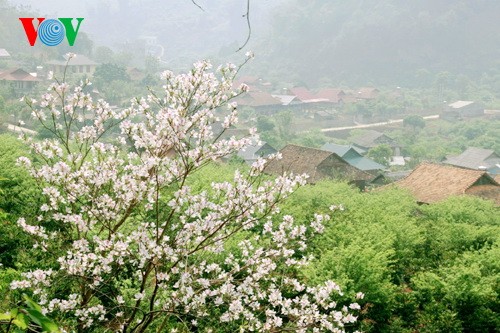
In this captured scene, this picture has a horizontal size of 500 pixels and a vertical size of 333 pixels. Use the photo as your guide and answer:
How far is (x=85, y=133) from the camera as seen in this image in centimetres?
633

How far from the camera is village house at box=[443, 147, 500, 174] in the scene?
49.9 metres

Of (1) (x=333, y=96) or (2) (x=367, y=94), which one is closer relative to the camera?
(1) (x=333, y=96)

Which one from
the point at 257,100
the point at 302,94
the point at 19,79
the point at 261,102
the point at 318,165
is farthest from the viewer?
the point at 302,94

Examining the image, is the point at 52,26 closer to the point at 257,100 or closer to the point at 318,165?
the point at 318,165

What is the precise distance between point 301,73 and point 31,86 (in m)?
70.4

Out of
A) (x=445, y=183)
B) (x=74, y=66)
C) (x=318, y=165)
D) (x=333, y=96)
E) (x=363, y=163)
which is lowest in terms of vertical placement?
(x=333, y=96)

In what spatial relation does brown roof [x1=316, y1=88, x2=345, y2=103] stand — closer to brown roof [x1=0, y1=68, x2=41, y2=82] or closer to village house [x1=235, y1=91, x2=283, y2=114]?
village house [x1=235, y1=91, x2=283, y2=114]

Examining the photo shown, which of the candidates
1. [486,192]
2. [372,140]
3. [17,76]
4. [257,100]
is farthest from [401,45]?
[486,192]

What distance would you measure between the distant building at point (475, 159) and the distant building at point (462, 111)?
33.6 meters

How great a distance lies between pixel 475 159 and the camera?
50.7 m

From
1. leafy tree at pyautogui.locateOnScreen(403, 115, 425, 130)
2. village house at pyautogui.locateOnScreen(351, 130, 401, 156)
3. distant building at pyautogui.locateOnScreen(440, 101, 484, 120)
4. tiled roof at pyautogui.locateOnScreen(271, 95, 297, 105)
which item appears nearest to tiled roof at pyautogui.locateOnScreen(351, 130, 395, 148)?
village house at pyautogui.locateOnScreen(351, 130, 401, 156)

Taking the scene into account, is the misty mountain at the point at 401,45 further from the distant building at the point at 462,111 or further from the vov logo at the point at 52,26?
the vov logo at the point at 52,26

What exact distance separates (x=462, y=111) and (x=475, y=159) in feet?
128

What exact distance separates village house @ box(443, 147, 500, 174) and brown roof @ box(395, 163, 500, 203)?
23.1m
